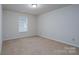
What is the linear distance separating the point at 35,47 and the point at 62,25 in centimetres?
59

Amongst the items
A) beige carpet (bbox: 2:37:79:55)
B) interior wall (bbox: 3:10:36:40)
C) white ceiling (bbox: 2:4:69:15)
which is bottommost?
beige carpet (bbox: 2:37:79:55)

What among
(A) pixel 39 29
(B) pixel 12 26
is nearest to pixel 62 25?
(A) pixel 39 29

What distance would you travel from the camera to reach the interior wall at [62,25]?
1.46m

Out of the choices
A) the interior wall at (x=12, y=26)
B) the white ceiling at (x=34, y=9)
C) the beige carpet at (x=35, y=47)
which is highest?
the white ceiling at (x=34, y=9)

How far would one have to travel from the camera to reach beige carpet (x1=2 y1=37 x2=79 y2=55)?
1.49 m

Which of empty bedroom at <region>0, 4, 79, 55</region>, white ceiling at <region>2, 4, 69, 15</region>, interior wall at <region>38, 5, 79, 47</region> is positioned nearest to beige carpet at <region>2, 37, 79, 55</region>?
empty bedroom at <region>0, 4, 79, 55</region>

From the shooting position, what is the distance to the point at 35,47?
152 centimetres

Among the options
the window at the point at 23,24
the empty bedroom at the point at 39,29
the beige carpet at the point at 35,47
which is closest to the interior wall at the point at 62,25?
the empty bedroom at the point at 39,29

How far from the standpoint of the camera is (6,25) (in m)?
1.47

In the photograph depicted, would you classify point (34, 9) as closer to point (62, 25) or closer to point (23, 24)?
point (23, 24)

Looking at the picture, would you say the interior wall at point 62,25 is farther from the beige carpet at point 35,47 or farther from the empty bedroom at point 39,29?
the beige carpet at point 35,47

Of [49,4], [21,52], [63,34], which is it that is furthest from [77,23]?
[21,52]

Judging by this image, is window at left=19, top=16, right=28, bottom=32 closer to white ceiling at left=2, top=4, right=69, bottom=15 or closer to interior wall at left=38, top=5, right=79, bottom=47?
white ceiling at left=2, top=4, right=69, bottom=15

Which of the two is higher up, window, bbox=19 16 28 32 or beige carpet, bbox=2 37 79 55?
window, bbox=19 16 28 32
